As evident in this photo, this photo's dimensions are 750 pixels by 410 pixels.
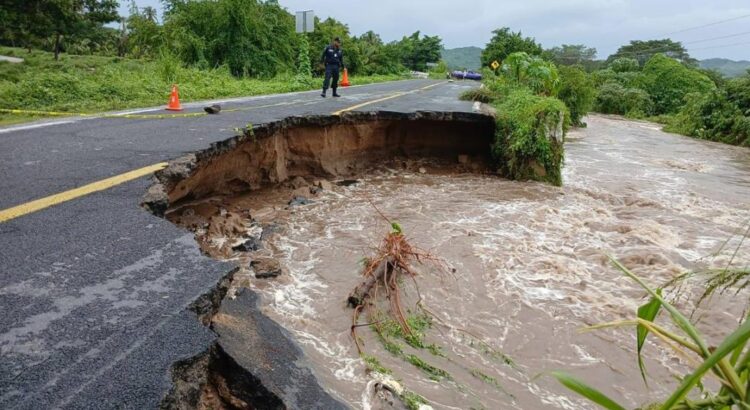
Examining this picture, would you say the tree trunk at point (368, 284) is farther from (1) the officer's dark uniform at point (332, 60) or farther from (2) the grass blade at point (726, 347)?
(1) the officer's dark uniform at point (332, 60)

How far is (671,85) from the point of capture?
34.6m

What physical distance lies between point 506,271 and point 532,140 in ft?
16.3

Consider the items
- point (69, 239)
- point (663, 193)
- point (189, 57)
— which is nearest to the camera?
point (69, 239)

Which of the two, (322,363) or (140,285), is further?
(322,363)

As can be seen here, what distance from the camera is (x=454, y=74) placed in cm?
4794

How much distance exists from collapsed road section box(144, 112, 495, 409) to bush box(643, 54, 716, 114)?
29.5m

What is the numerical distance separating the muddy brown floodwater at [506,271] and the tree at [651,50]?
61893 mm

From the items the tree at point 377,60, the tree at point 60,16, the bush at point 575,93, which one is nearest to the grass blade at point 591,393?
the bush at point 575,93

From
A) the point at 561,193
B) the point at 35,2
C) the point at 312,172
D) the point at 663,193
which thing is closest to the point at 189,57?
the point at 35,2

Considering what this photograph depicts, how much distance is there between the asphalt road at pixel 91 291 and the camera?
1.90 metres

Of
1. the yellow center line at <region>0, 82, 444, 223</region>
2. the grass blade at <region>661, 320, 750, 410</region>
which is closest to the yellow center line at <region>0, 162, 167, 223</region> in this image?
the yellow center line at <region>0, 82, 444, 223</region>

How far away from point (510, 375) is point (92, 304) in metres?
2.93

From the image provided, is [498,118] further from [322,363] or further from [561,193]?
[322,363]

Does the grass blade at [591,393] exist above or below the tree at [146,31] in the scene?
below
